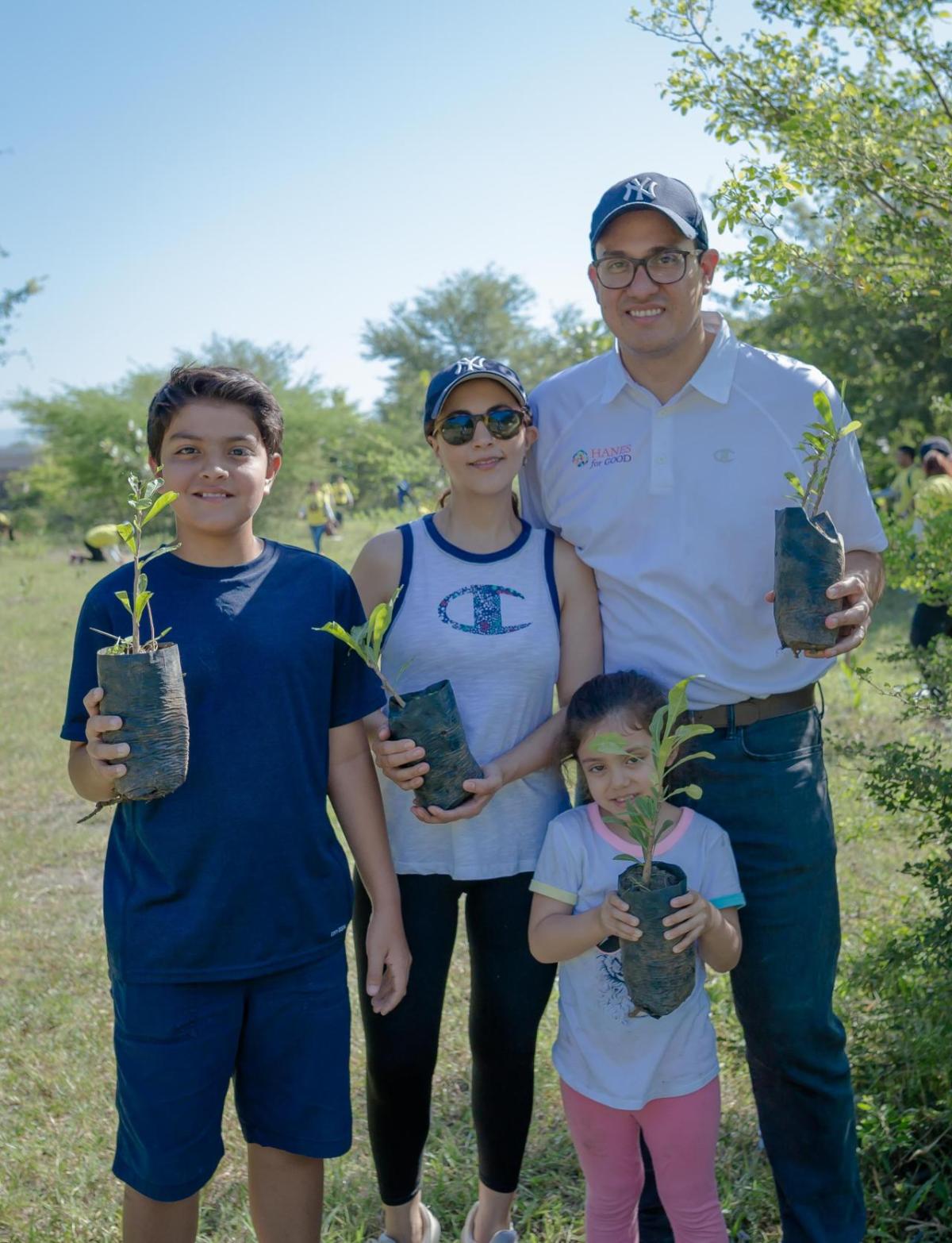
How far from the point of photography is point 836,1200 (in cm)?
259

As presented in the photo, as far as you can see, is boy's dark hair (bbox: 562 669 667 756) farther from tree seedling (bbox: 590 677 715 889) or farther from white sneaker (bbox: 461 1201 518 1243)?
white sneaker (bbox: 461 1201 518 1243)

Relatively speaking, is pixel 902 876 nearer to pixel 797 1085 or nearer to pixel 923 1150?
pixel 923 1150

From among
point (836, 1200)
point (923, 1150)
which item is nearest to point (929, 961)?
point (923, 1150)

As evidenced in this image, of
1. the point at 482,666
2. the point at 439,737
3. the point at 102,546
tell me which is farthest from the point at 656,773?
the point at 102,546

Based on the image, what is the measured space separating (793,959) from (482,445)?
142 cm

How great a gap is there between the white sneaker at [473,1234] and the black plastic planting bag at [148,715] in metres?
1.52

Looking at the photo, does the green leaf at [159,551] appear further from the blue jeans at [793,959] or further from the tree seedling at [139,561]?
the blue jeans at [793,959]

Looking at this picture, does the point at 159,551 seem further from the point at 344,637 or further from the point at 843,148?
the point at 843,148

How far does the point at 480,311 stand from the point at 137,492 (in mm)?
45327

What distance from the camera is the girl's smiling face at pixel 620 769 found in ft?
7.69

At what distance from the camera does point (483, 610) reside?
8.33 feet

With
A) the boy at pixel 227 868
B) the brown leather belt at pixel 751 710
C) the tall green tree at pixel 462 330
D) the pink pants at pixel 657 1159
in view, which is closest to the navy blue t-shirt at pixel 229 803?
the boy at pixel 227 868

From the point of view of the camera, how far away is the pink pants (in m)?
2.30

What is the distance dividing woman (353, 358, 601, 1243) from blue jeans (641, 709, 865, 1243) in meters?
0.43
